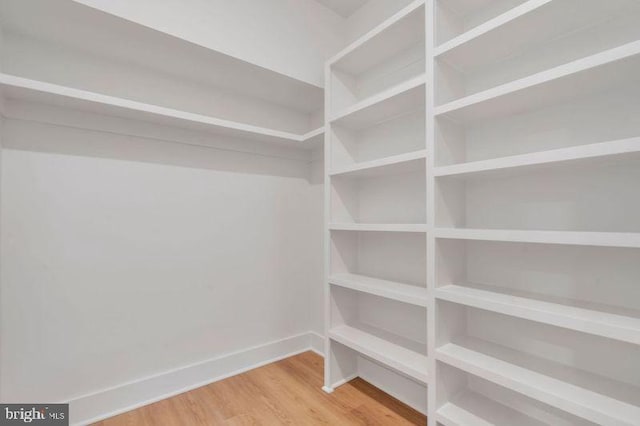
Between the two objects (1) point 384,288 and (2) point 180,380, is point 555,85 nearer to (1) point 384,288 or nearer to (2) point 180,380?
(1) point 384,288

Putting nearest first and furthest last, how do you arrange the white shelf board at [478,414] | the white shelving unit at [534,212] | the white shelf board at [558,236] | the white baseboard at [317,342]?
the white shelf board at [558,236], the white shelving unit at [534,212], the white shelf board at [478,414], the white baseboard at [317,342]

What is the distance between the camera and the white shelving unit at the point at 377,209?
174cm

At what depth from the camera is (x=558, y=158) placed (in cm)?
107

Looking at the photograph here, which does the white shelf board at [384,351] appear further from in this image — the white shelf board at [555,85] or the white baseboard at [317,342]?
the white shelf board at [555,85]

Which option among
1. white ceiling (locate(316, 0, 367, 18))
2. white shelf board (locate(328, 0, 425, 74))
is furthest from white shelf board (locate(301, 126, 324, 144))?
white ceiling (locate(316, 0, 367, 18))

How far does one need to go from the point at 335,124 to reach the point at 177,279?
1.50 metres

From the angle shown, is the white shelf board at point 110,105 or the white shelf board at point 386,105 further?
the white shelf board at point 386,105

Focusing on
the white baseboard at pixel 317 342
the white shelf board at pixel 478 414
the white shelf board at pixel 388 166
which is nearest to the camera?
the white shelf board at pixel 478 414

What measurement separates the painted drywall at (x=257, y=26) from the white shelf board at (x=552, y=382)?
76.4 inches

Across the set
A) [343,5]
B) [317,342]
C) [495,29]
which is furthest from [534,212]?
[343,5]

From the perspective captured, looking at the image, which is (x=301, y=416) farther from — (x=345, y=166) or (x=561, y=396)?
(x=345, y=166)

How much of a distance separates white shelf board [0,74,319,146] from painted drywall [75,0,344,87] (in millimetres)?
407

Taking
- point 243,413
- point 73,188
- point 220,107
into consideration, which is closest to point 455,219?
point 243,413

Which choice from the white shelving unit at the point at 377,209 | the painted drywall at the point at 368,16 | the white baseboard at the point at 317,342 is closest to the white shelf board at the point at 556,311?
the white shelving unit at the point at 377,209
